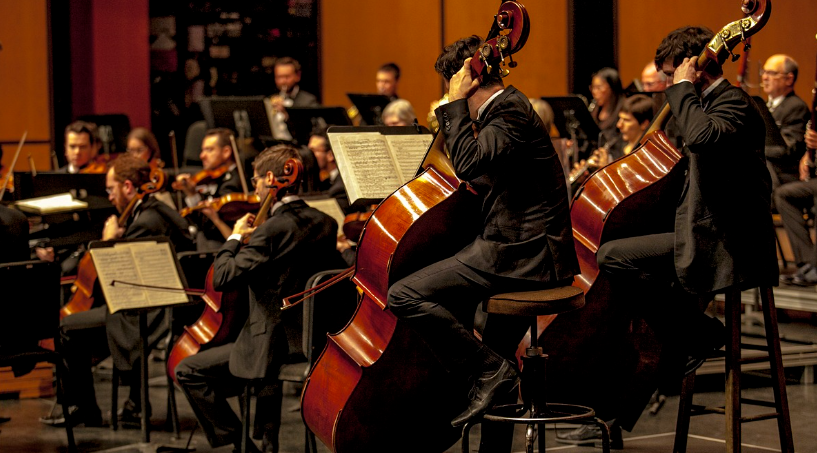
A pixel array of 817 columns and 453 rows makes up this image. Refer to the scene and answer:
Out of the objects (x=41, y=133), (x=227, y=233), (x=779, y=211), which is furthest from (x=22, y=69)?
(x=779, y=211)

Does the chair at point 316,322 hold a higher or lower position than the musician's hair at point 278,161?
lower

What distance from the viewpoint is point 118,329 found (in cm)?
516

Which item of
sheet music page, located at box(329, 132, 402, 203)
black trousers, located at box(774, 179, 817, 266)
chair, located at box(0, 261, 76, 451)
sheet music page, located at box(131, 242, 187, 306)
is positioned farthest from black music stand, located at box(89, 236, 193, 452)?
black trousers, located at box(774, 179, 817, 266)

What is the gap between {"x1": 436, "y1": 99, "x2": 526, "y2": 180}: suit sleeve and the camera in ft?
10.6

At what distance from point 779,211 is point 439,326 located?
3.86 m

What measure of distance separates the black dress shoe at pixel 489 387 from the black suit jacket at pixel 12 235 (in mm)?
2901

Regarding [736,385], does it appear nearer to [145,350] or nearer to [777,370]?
[777,370]

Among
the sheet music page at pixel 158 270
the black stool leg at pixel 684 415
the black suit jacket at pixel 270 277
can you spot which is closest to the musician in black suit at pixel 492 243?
the black stool leg at pixel 684 415

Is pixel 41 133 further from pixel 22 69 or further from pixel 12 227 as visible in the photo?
pixel 12 227

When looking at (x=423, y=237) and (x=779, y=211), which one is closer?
(x=423, y=237)

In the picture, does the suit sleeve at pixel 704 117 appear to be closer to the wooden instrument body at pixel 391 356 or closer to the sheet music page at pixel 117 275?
the wooden instrument body at pixel 391 356

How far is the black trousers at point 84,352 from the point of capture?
5344mm

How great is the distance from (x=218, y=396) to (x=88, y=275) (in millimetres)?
1282

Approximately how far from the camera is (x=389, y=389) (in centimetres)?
370
